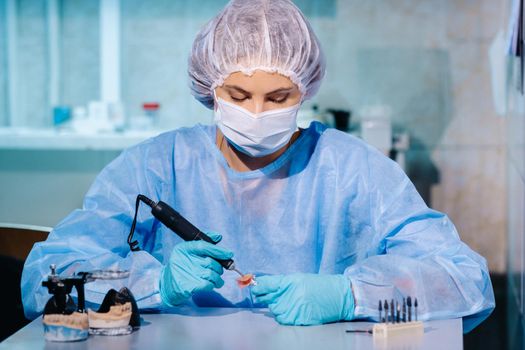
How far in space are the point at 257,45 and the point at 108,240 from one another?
1.55 feet

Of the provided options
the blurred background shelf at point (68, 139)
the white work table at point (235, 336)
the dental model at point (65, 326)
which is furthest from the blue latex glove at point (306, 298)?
the blurred background shelf at point (68, 139)

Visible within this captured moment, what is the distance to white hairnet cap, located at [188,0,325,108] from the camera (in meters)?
1.70

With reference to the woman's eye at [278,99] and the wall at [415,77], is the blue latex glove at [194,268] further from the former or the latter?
the wall at [415,77]

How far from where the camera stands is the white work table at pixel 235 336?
129 cm

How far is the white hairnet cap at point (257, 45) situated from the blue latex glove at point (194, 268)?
1.29 ft

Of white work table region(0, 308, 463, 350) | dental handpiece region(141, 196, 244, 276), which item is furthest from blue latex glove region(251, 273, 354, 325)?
dental handpiece region(141, 196, 244, 276)

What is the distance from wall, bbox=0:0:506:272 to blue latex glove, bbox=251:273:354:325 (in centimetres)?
230

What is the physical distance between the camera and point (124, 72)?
12.4ft

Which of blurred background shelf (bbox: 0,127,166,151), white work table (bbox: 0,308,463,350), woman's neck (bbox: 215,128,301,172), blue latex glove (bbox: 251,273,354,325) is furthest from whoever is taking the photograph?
blurred background shelf (bbox: 0,127,166,151)

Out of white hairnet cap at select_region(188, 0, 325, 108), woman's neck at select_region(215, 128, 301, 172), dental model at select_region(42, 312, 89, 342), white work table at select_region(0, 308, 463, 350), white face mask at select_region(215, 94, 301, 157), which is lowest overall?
white work table at select_region(0, 308, 463, 350)

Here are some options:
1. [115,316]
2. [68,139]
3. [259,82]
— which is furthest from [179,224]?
[68,139]

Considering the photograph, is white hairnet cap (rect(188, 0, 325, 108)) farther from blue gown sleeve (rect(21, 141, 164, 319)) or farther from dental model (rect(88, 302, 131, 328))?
dental model (rect(88, 302, 131, 328))

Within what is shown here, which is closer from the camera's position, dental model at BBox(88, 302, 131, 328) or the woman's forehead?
dental model at BBox(88, 302, 131, 328)

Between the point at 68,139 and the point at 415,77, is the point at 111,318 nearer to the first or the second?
the point at 68,139
